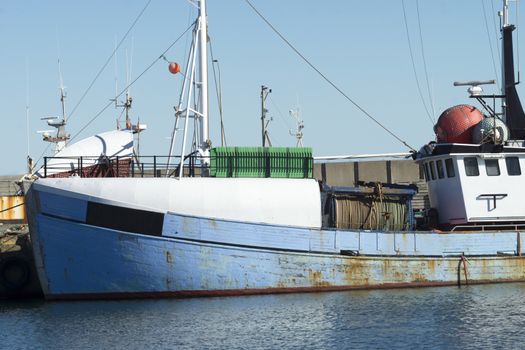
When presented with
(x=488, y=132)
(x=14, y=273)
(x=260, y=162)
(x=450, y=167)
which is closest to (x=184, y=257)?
(x=260, y=162)

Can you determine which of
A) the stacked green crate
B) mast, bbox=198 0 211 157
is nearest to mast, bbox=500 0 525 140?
the stacked green crate

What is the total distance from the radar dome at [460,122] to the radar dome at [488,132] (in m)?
0.33

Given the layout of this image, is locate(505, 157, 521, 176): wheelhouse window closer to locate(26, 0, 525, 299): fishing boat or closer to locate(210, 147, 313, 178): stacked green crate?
locate(26, 0, 525, 299): fishing boat

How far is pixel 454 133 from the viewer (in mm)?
32750

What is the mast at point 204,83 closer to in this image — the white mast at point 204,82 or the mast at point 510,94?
the white mast at point 204,82

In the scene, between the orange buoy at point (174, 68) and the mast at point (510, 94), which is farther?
the mast at point (510, 94)

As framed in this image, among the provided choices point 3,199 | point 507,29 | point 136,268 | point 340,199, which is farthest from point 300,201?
point 3,199

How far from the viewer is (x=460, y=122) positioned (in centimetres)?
3275

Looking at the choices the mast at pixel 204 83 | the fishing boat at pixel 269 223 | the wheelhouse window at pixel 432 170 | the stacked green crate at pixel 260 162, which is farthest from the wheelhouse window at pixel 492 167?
the mast at pixel 204 83

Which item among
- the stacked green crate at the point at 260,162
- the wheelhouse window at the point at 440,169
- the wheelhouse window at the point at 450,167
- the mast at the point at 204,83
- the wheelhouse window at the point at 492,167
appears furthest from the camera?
the wheelhouse window at the point at 440,169

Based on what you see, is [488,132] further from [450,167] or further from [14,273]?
[14,273]

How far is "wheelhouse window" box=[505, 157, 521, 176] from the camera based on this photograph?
32.9 meters

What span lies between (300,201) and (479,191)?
687cm

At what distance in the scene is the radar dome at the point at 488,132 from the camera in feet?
106
